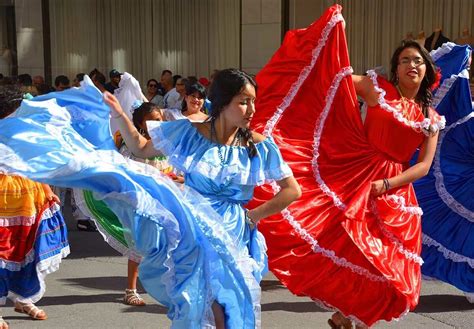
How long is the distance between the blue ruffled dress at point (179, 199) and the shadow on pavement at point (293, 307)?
200cm

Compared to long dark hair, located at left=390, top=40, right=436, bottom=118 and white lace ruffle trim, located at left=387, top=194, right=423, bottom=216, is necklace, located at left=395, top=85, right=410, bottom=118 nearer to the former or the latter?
long dark hair, located at left=390, top=40, right=436, bottom=118

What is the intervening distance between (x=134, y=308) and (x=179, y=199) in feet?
8.10

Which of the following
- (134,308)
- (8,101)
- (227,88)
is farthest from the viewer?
(134,308)

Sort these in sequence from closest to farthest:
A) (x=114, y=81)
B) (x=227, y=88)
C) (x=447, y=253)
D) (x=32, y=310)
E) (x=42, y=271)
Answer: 1. (x=227, y=88)
2. (x=42, y=271)
3. (x=32, y=310)
4. (x=447, y=253)
5. (x=114, y=81)

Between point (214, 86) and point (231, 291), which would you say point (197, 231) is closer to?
point (231, 291)

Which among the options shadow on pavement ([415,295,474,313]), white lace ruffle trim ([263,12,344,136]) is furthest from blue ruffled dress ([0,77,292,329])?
shadow on pavement ([415,295,474,313])

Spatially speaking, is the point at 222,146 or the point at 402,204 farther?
the point at 402,204

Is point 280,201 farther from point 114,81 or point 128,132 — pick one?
point 114,81

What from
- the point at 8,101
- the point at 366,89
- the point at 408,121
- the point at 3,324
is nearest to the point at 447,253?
the point at 408,121

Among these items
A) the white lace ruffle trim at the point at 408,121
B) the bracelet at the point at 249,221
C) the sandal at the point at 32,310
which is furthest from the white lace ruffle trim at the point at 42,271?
the white lace ruffle trim at the point at 408,121

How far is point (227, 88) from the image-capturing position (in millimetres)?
3645

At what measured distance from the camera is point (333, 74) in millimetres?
4898

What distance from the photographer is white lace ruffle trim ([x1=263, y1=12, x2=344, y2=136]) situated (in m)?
4.93

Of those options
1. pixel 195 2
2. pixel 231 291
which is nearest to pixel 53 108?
pixel 231 291
